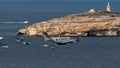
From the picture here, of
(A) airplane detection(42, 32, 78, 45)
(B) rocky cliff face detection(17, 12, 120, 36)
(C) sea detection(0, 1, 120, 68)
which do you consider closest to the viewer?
(C) sea detection(0, 1, 120, 68)

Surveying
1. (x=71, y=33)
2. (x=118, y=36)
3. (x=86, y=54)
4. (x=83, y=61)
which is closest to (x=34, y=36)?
(x=71, y=33)

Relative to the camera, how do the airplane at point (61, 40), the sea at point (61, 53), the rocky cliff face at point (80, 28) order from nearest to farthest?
1. the sea at point (61, 53)
2. the airplane at point (61, 40)
3. the rocky cliff face at point (80, 28)

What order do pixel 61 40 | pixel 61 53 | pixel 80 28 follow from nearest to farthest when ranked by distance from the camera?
1. pixel 61 53
2. pixel 61 40
3. pixel 80 28

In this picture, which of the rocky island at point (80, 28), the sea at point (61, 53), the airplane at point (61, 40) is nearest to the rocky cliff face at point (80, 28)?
the rocky island at point (80, 28)

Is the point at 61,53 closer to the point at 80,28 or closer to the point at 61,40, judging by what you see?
the point at 61,40

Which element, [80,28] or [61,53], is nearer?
[61,53]

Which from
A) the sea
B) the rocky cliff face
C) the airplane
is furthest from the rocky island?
the airplane

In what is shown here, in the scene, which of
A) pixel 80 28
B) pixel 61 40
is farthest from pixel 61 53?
pixel 80 28

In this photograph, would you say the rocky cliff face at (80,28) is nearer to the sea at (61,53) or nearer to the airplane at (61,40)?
the sea at (61,53)

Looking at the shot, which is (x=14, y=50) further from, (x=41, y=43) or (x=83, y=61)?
(x=83, y=61)

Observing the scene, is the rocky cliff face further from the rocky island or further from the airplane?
the airplane

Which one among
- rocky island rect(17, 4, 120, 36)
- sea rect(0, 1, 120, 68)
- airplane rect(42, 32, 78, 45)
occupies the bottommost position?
sea rect(0, 1, 120, 68)
